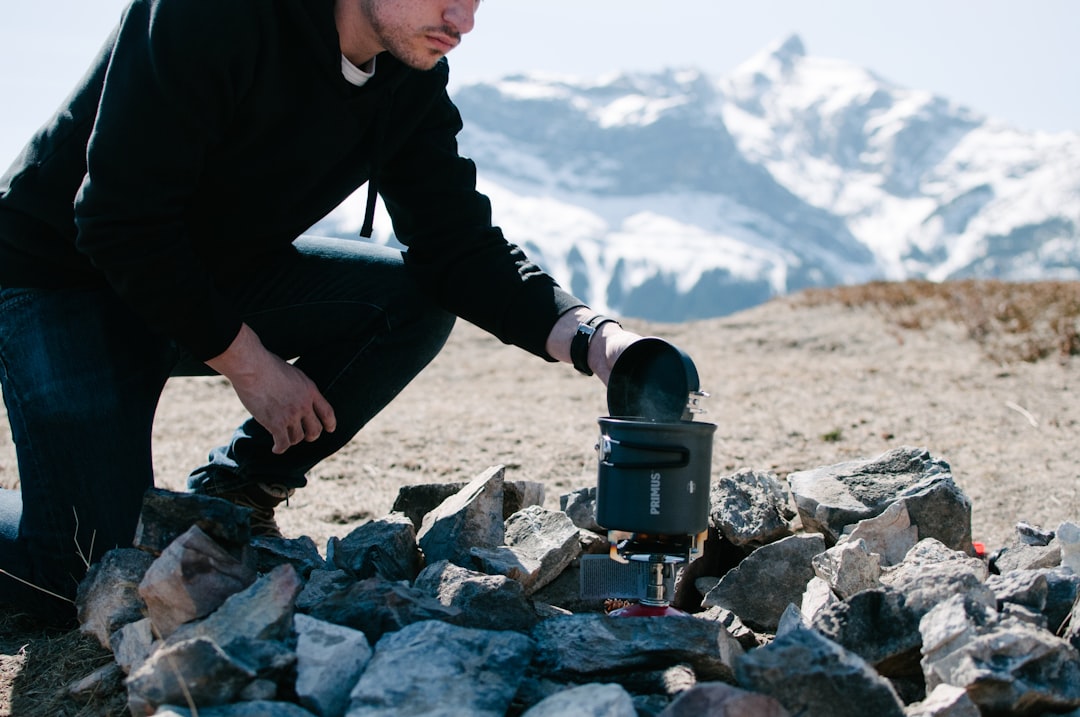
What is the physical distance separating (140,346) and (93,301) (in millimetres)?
175

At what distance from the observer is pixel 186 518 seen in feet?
7.59

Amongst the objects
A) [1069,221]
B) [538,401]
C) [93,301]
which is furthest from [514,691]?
[1069,221]

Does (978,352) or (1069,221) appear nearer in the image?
(978,352)

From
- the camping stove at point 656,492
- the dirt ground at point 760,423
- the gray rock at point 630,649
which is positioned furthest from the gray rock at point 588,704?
the dirt ground at point 760,423

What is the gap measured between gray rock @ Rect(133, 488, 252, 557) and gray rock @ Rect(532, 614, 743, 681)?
804 mm

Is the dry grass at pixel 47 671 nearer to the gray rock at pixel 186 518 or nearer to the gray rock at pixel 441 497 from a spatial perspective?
the gray rock at pixel 186 518

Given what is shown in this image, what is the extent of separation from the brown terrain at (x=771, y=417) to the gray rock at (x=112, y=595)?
0.11m

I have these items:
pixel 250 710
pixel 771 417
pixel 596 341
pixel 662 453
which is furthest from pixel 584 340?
pixel 771 417

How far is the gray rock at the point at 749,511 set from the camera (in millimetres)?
2916

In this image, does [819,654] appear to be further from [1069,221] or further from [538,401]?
[1069,221]

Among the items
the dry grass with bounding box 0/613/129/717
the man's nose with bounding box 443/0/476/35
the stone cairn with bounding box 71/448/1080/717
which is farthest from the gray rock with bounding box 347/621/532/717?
the man's nose with bounding box 443/0/476/35

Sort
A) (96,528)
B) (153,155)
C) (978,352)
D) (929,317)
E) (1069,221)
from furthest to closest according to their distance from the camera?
1. (1069,221)
2. (929,317)
3. (978,352)
4. (96,528)
5. (153,155)

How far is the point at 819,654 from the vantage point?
1688mm

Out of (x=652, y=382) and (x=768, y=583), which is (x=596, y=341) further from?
(x=768, y=583)
